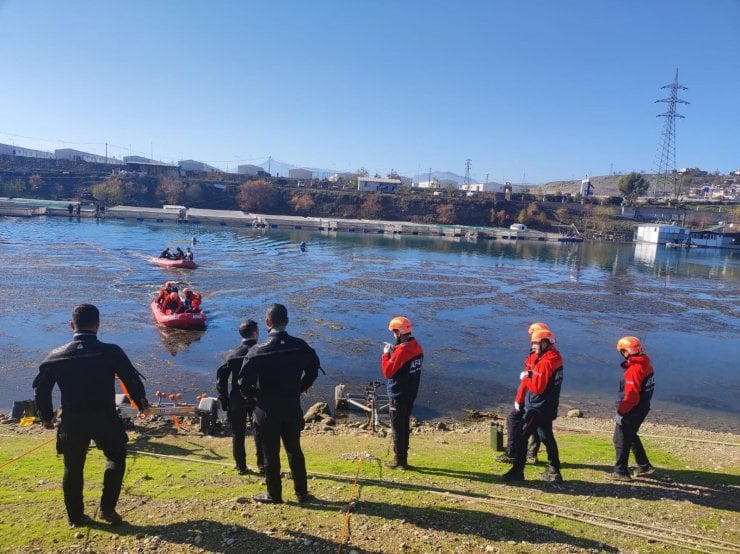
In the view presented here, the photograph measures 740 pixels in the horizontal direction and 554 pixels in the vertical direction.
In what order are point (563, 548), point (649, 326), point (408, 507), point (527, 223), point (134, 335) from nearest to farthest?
point (563, 548)
point (408, 507)
point (134, 335)
point (649, 326)
point (527, 223)

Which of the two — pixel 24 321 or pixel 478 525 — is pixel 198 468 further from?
pixel 24 321

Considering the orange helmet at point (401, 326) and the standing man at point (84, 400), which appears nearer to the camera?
the standing man at point (84, 400)

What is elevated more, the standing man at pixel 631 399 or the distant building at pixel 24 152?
the distant building at pixel 24 152

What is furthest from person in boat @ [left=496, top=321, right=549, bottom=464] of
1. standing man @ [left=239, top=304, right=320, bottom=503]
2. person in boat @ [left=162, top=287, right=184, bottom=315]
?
person in boat @ [left=162, top=287, right=184, bottom=315]

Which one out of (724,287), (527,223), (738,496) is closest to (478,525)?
(738,496)

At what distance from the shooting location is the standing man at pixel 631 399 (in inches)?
289

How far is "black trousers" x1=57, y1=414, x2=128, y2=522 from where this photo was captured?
17.2ft

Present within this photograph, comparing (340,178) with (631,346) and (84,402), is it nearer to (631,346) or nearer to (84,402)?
(631,346)

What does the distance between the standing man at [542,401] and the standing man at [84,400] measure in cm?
471

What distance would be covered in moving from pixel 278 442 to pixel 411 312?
22.7 metres

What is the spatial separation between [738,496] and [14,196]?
4420 inches

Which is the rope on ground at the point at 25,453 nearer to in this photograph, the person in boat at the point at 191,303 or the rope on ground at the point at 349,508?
the rope on ground at the point at 349,508

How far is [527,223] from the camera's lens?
343ft

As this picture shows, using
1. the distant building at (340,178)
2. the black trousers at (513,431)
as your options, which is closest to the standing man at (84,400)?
the black trousers at (513,431)
